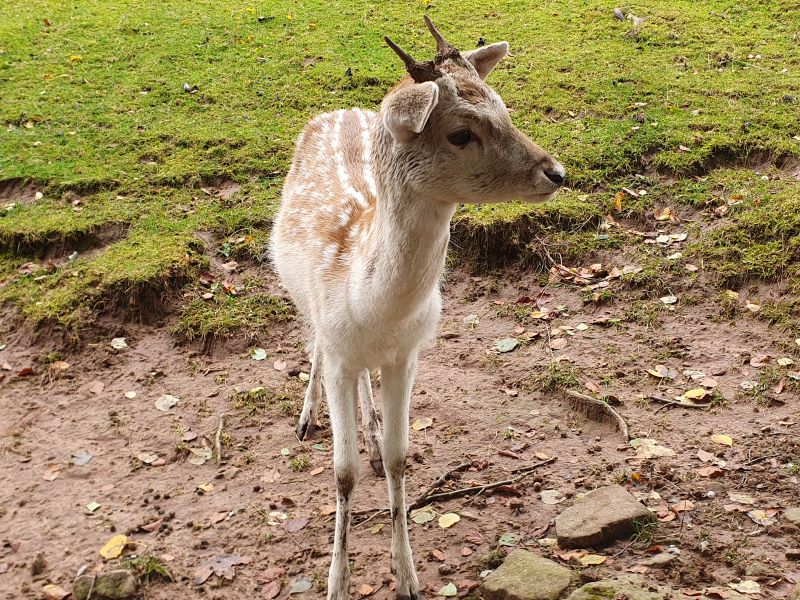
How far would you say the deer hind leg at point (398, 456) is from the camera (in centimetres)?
428

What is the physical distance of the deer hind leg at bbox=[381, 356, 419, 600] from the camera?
14.0 ft

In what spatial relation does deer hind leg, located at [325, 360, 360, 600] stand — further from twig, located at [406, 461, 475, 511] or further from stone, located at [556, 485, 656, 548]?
stone, located at [556, 485, 656, 548]

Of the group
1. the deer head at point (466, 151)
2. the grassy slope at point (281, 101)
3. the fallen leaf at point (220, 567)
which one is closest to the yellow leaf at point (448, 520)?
the fallen leaf at point (220, 567)

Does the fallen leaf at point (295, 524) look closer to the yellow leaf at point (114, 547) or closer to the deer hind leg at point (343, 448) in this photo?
the deer hind leg at point (343, 448)

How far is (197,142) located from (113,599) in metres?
5.43

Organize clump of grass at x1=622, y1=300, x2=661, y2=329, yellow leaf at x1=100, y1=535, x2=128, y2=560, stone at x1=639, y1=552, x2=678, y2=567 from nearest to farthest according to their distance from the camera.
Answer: stone at x1=639, y1=552, x2=678, y2=567 → yellow leaf at x1=100, y1=535, x2=128, y2=560 → clump of grass at x1=622, y1=300, x2=661, y2=329

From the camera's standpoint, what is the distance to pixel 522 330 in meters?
6.35

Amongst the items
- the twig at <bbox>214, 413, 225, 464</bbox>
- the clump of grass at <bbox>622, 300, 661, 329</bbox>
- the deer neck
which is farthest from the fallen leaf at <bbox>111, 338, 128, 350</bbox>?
the clump of grass at <bbox>622, 300, 661, 329</bbox>

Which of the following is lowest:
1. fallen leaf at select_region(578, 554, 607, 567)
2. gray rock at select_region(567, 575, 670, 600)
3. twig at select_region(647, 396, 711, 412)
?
twig at select_region(647, 396, 711, 412)

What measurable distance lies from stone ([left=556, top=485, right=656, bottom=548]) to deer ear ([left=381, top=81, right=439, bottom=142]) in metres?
2.16

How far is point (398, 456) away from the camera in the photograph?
442 cm

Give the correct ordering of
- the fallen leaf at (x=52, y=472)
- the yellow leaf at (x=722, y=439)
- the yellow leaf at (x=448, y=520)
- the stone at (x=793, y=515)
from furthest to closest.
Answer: the fallen leaf at (x=52, y=472) < the yellow leaf at (x=722, y=439) < the yellow leaf at (x=448, y=520) < the stone at (x=793, y=515)

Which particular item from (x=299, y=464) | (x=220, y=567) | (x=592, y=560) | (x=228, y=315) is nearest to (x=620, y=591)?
(x=592, y=560)

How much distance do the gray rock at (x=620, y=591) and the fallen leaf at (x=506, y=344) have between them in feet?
8.42
